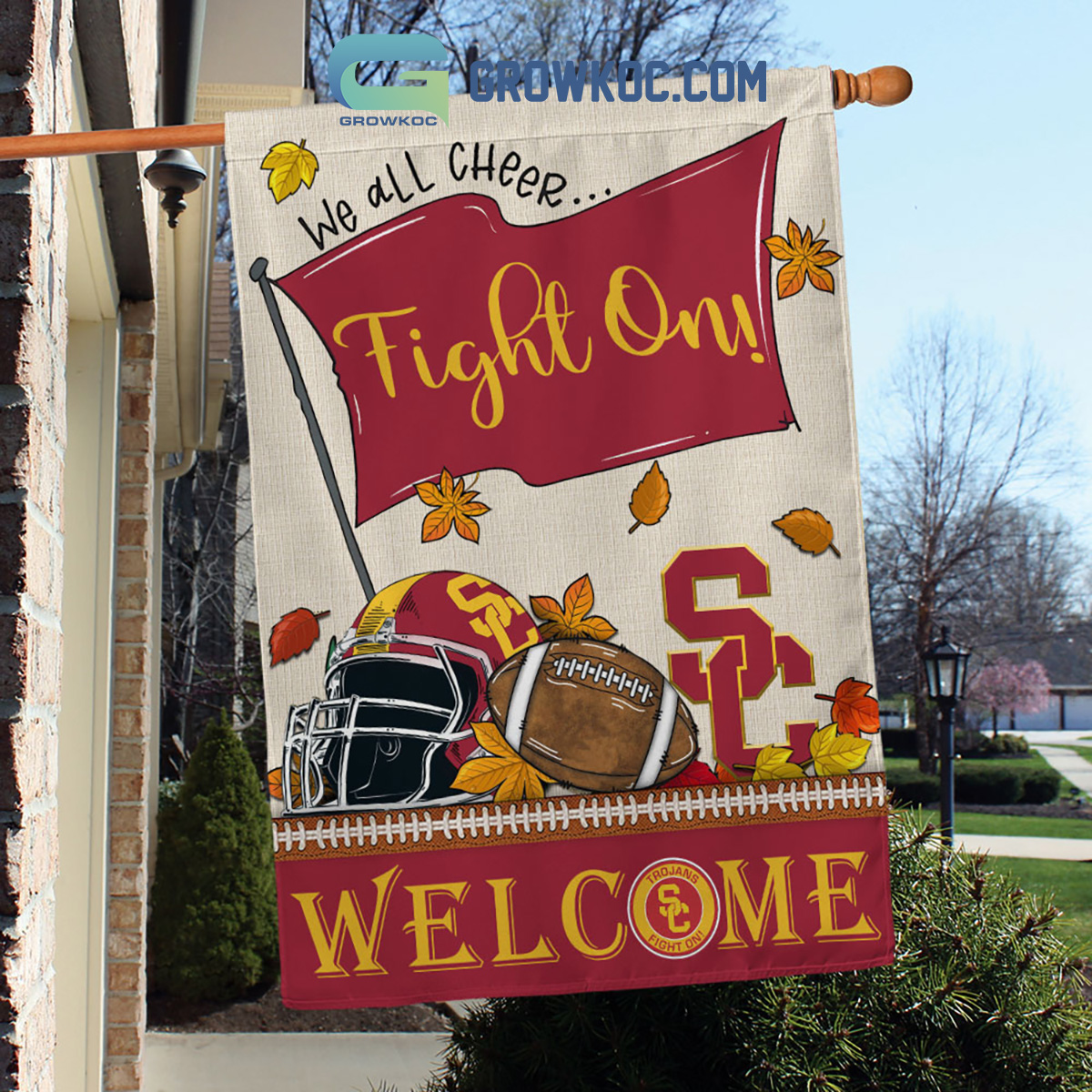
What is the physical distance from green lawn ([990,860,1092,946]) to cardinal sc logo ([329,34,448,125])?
8.68m

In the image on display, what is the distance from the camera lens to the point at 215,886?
618 centimetres

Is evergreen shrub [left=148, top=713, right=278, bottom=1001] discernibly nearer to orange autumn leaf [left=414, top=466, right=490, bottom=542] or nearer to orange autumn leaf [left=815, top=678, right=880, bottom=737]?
orange autumn leaf [left=414, top=466, right=490, bottom=542]

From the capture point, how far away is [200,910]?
20.0 ft

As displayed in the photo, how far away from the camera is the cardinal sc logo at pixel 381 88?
1.72m

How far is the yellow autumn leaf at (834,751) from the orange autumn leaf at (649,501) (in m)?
0.49

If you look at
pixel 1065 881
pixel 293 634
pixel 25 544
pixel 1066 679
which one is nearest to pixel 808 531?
pixel 293 634

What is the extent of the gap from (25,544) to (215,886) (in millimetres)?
5558

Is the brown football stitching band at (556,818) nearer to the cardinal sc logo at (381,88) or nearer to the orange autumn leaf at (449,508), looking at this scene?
the orange autumn leaf at (449,508)

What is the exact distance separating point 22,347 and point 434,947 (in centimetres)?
119

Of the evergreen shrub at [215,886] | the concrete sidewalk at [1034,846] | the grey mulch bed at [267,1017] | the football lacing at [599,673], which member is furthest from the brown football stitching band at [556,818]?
the concrete sidewalk at [1034,846]

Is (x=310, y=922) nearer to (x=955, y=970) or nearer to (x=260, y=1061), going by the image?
(x=955, y=970)

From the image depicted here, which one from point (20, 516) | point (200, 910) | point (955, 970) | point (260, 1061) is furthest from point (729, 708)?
point (200, 910)

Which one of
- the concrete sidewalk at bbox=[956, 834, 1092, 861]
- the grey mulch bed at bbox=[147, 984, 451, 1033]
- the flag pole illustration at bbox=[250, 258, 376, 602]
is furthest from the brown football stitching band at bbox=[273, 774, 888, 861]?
the concrete sidewalk at bbox=[956, 834, 1092, 861]

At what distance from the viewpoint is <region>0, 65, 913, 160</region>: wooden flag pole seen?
Result: 1.22 metres
